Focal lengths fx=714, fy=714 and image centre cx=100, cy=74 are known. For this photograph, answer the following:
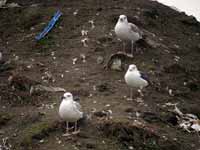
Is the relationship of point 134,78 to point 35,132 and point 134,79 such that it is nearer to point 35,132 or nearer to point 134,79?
point 134,79

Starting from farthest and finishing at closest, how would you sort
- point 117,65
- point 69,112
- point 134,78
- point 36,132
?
1. point 117,65
2. point 134,78
3. point 36,132
4. point 69,112

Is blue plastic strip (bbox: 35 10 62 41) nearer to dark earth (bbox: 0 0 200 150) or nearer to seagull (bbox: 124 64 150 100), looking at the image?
dark earth (bbox: 0 0 200 150)

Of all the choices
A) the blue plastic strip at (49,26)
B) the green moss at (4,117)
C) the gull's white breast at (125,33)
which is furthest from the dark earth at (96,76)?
the gull's white breast at (125,33)

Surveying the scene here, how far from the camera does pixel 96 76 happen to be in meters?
18.9

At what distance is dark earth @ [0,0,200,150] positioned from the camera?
1515 cm

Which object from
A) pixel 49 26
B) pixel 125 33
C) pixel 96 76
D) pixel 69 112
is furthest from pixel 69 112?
pixel 49 26

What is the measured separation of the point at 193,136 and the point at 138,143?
6.34 feet

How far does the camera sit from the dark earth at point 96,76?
15148 millimetres

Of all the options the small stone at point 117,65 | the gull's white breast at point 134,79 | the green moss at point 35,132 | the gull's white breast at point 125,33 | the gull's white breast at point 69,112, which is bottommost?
the green moss at point 35,132

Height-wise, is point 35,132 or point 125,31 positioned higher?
point 125,31

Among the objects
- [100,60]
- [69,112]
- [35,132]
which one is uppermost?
[100,60]

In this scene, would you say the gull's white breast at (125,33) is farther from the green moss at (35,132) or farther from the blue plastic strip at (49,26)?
the green moss at (35,132)

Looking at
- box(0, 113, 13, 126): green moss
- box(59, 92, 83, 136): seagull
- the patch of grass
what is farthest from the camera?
box(0, 113, 13, 126): green moss

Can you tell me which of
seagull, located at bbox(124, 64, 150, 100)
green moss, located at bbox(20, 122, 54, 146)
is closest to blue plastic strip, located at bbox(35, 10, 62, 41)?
seagull, located at bbox(124, 64, 150, 100)
